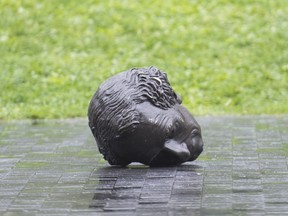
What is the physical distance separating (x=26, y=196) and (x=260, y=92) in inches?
259

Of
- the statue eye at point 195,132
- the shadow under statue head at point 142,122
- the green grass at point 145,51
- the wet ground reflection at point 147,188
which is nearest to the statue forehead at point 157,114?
the shadow under statue head at point 142,122

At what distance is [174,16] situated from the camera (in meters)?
16.0

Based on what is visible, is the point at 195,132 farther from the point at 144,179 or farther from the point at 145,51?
the point at 145,51

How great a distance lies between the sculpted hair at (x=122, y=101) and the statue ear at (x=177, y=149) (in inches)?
12.8

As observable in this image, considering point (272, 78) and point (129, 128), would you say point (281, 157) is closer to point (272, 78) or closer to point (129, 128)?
point (129, 128)

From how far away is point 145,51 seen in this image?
14.9 metres

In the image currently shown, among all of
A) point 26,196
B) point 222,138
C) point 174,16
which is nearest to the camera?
point 26,196

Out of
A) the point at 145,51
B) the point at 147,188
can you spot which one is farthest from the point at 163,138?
the point at 145,51

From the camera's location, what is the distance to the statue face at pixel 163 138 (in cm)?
816

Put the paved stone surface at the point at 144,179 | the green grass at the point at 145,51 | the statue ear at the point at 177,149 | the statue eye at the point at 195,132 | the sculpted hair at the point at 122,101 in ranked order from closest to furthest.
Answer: the paved stone surface at the point at 144,179 < the sculpted hair at the point at 122,101 < the statue ear at the point at 177,149 < the statue eye at the point at 195,132 < the green grass at the point at 145,51

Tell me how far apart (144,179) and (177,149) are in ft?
1.82

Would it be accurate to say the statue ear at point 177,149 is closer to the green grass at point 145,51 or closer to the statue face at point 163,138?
the statue face at point 163,138

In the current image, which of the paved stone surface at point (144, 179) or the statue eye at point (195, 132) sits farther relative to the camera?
the statue eye at point (195, 132)

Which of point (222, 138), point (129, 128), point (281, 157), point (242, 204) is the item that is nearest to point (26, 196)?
point (129, 128)
